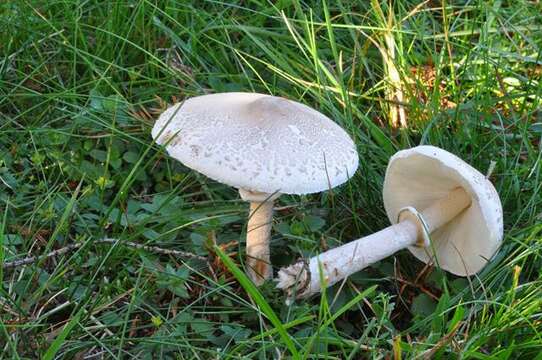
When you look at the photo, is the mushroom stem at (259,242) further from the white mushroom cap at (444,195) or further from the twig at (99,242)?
the white mushroom cap at (444,195)

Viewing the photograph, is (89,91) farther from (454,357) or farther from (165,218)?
(454,357)

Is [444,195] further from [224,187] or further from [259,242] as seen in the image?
[224,187]

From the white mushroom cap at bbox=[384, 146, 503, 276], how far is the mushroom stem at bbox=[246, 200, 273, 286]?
51cm

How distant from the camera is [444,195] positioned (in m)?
2.71

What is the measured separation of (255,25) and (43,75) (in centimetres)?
114

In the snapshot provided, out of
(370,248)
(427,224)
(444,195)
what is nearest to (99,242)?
(370,248)

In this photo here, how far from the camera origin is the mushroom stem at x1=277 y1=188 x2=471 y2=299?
2.30 metres

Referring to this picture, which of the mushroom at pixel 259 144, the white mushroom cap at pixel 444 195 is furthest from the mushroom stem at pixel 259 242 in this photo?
the white mushroom cap at pixel 444 195

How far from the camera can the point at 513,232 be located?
2590 mm

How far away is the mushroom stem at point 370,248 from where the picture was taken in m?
2.30

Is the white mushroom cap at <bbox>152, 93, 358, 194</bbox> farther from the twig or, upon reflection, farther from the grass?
the twig

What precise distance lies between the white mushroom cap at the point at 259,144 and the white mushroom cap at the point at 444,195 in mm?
332

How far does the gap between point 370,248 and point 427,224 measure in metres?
0.26

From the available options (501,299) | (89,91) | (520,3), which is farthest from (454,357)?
(520,3)
